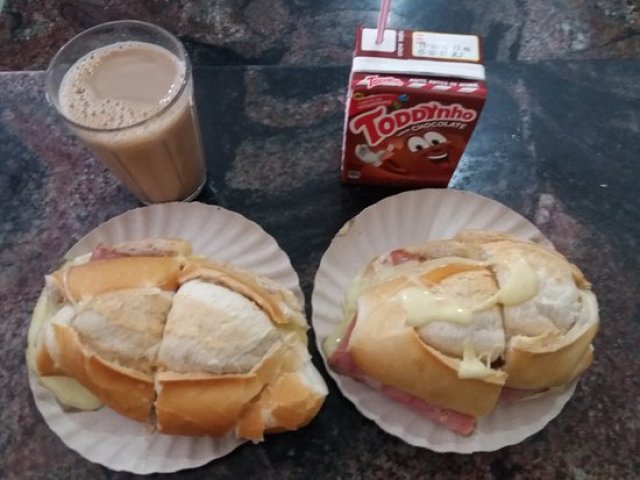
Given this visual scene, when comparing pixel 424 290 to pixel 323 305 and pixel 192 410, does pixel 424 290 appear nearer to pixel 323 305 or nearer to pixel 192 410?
pixel 323 305

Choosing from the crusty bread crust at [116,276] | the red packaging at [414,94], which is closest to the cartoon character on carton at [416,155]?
the red packaging at [414,94]

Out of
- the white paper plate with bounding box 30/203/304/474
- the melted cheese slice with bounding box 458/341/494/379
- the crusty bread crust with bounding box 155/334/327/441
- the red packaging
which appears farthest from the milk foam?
the melted cheese slice with bounding box 458/341/494/379

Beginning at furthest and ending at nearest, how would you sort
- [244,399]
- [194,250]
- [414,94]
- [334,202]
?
[334,202], [194,250], [414,94], [244,399]

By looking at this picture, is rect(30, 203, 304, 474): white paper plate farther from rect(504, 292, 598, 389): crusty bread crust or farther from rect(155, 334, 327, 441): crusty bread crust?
rect(504, 292, 598, 389): crusty bread crust

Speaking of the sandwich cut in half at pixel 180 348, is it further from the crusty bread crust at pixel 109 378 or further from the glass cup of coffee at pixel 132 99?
the glass cup of coffee at pixel 132 99

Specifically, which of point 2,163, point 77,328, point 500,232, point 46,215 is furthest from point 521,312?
point 2,163

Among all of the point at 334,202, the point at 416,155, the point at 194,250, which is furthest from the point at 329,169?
the point at 194,250

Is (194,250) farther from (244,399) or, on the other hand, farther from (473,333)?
(473,333)
